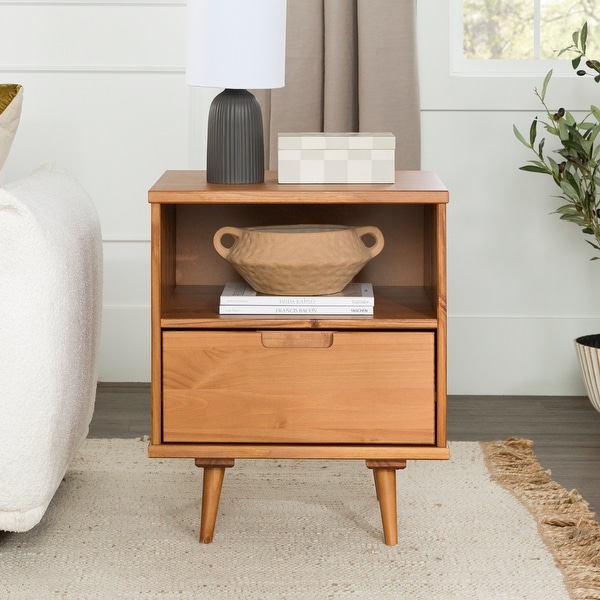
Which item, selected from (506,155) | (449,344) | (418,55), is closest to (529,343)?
(449,344)

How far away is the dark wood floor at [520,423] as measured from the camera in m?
2.06

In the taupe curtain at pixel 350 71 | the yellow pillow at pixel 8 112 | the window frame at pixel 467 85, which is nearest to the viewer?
the yellow pillow at pixel 8 112

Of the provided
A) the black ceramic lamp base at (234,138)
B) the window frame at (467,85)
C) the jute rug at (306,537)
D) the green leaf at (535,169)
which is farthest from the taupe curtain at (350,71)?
the jute rug at (306,537)

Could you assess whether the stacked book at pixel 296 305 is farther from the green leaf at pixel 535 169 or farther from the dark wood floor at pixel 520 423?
the green leaf at pixel 535 169

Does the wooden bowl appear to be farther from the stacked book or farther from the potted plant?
the potted plant

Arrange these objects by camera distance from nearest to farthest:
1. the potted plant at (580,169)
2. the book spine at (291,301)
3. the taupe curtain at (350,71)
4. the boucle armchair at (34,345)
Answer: the boucle armchair at (34,345) → the book spine at (291,301) → the potted plant at (580,169) → the taupe curtain at (350,71)

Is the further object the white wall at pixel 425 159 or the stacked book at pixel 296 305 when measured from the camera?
the white wall at pixel 425 159

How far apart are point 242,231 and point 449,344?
1196 mm

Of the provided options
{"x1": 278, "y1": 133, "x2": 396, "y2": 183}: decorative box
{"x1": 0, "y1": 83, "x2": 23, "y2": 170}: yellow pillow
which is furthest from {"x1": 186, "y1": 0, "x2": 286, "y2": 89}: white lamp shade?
{"x1": 0, "y1": 83, "x2": 23, "y2": 170}: yellow pillow

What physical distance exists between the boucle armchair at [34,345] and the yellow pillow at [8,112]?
343 millimetres

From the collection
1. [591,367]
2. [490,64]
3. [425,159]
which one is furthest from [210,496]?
[490,64]

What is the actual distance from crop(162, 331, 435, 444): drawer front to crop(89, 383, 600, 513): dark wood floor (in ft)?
1.96

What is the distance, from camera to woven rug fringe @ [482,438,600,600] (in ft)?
4.92

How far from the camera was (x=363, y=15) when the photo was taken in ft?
7.68
